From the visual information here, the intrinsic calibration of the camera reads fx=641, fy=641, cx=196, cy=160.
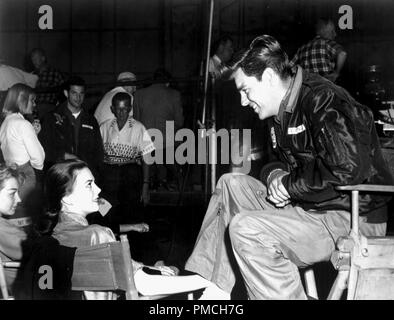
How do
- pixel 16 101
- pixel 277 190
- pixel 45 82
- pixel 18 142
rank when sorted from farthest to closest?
1. pixel 45 82
2. pixel 16 101
3. pixel 18 142
4. pixel 277 190

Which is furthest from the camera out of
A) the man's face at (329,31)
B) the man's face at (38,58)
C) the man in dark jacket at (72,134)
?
the man's face at (38,58)

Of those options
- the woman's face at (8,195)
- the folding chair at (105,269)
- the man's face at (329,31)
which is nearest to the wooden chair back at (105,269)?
the folding chair at (105,269)

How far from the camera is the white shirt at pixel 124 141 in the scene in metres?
6.20

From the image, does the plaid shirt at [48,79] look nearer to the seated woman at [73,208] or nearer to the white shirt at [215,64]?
the white shirt at [215,64]

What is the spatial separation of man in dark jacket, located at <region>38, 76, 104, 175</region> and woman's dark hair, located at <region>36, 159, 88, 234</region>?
8.39 ft

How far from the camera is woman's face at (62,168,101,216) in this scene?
3150 millimetres

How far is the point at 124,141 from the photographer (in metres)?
6.22

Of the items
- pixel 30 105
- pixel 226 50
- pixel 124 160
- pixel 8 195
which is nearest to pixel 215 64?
pixel 226 50

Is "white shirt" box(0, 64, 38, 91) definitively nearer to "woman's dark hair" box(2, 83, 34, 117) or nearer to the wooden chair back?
"woman's dark hair" box(2, 83, 34, 117)

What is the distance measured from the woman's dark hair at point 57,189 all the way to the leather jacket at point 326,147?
1026 mm

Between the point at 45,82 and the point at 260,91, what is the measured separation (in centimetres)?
473

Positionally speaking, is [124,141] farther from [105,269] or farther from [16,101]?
[105,269]

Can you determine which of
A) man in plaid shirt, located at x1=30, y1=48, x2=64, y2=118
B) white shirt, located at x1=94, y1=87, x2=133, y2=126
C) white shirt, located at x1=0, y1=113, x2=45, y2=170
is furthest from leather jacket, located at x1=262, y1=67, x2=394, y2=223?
man in plaid shirt, located at x1=30, y1=48, x2=64, y2=118

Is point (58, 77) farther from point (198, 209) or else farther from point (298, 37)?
point (298, 37)
